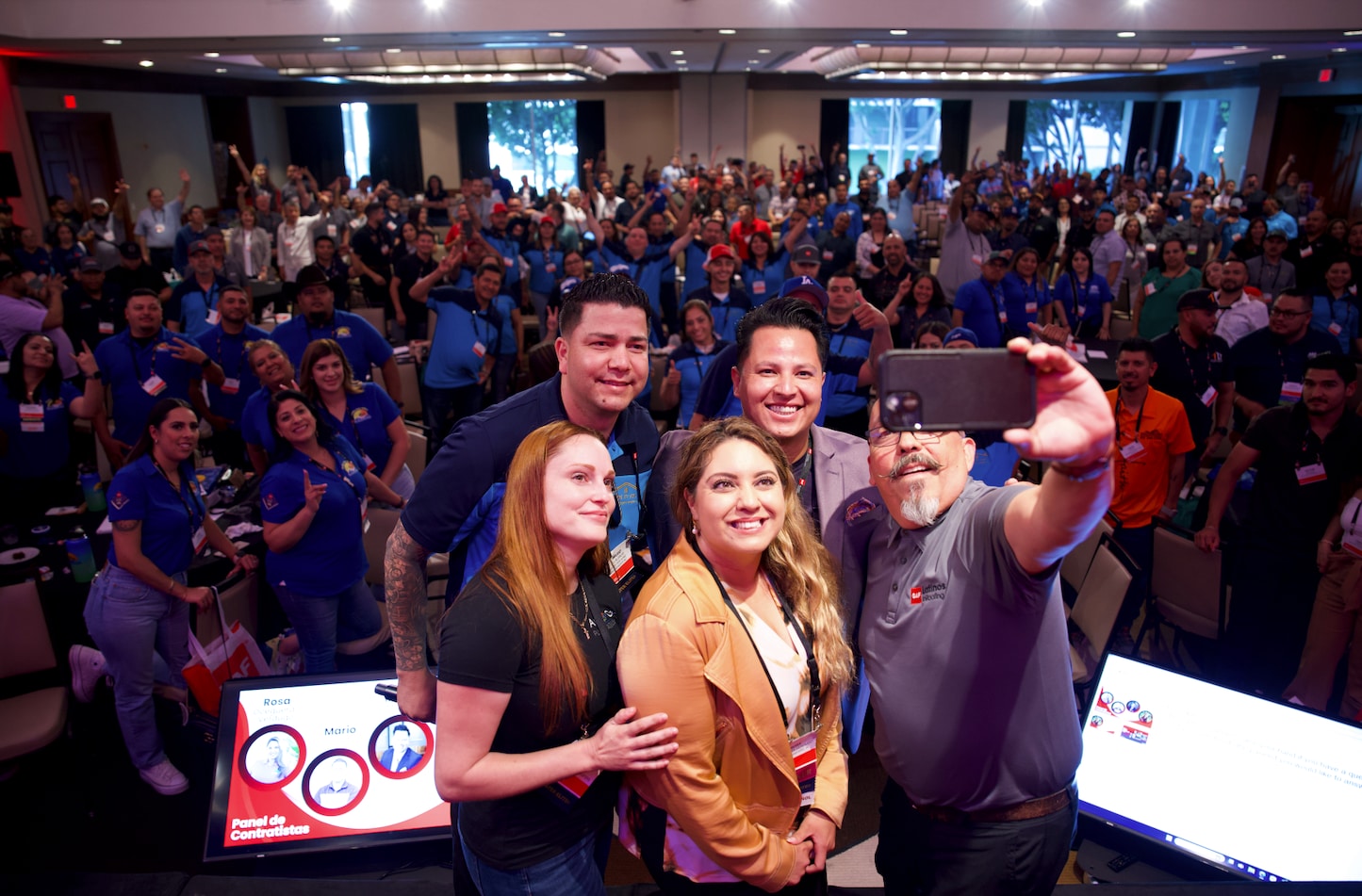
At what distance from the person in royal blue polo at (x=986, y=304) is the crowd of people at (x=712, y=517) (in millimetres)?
38

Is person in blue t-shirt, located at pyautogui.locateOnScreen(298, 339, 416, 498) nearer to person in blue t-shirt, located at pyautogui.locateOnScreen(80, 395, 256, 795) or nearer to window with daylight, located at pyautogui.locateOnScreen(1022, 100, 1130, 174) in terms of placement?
person in blue t-shirt, located at pyautogui.locateOnScreen(80, 395, 256, 795)

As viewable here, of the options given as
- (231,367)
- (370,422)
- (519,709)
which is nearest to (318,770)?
(519,709)

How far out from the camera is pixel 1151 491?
418 cm

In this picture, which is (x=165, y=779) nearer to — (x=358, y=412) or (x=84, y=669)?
(x=84, y=669)

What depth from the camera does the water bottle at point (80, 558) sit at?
4375 mm

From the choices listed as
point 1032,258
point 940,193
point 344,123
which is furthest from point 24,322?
point 940,193

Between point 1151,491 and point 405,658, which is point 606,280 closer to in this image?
point 405,658

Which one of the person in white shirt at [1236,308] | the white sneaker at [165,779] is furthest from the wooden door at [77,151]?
the person in white shirt at [1236,308]

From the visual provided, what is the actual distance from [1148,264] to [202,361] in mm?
11093

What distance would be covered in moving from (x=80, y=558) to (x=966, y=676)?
15.2ft

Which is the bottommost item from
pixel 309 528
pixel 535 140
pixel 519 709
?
pixel 309 528

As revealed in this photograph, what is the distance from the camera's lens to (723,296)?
6547 mm

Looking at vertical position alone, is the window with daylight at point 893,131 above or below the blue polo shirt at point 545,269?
above

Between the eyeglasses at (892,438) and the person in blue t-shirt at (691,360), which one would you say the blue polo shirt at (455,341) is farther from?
the eyeglasses at (892,438)
